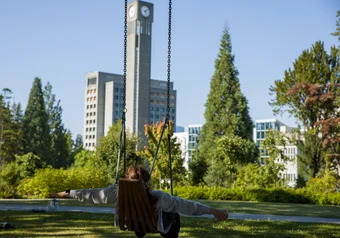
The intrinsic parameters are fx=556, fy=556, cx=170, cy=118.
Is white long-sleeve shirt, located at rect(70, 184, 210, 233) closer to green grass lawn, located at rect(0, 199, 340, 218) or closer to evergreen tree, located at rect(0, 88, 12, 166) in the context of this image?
green grass lawn, located at rect(0, 199, 340, 218)

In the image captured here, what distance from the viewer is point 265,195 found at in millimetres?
26344

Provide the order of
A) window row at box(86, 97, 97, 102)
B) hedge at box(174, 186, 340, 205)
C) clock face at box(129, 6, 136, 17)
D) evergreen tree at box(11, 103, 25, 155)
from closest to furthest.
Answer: hedge at box(174, 186, 340, 205) → evergreen tree at box(11, 103, 25, 155) → clock face at box(129, 6, 136, 17) → window row at box(86, 97, 97, 102)

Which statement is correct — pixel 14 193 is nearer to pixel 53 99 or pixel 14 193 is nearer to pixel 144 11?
pixel 53 99

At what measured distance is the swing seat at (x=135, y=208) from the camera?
6551 millimetres

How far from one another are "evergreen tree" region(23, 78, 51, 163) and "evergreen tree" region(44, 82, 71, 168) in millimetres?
4049

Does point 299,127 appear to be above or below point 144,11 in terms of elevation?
below

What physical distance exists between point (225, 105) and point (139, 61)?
6152 centimetres

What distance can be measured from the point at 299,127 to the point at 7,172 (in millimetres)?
20675

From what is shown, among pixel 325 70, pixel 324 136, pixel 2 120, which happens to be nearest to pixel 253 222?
pixel 324 136

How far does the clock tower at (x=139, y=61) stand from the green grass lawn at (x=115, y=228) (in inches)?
3583

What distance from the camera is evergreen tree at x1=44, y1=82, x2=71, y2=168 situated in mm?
65188

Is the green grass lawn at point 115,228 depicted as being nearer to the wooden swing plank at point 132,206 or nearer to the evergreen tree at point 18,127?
the wooden swing plank at point 132,206

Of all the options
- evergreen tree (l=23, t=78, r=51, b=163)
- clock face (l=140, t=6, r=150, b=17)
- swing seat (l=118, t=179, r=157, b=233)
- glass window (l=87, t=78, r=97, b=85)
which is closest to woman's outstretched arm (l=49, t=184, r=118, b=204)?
swing seat (l=118, t=179, r=157, b=233)

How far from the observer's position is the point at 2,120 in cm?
4869
